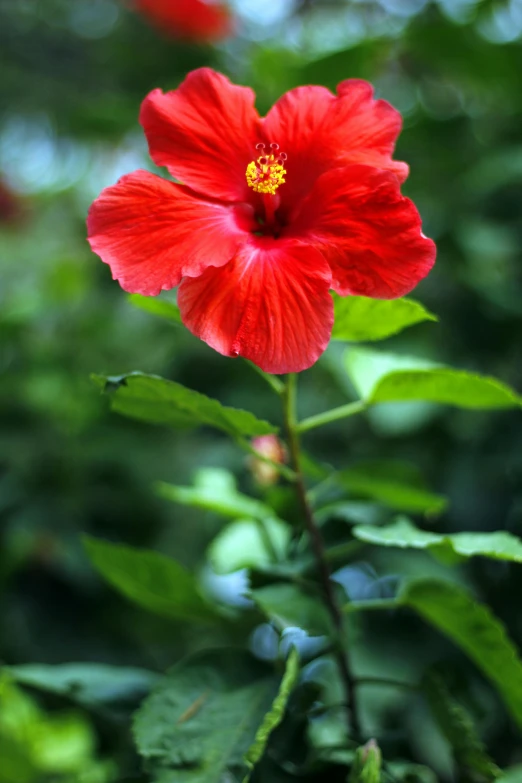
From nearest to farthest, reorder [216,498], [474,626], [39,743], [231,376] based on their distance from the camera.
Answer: [474,626], [216,498], [39,743], [231,376]

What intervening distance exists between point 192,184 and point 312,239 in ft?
0.33

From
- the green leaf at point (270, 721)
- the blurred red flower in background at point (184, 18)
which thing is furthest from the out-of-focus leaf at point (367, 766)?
the blurred red flower in background at point (184, 18)

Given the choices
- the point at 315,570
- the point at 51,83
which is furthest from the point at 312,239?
the point at 51,83

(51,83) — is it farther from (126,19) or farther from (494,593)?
(494,593)

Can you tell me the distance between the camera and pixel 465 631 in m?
0.61

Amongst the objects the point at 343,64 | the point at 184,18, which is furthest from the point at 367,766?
the point at 184,18

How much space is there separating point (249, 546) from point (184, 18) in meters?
1.38

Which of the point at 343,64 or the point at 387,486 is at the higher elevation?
the point at 343,64

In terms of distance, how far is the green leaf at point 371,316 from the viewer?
57 cm

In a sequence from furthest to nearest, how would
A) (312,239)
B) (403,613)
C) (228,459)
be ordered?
(228,459), (403,613), (312,239)

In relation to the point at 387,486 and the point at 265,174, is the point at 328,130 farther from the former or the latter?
the point at 387,486

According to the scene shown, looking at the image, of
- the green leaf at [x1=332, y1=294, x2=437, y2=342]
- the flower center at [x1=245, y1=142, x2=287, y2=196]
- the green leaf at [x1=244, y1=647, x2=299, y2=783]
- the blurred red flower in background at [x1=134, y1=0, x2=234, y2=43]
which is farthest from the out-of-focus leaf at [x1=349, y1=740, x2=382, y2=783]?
the blurred red flower in background at [x1=134, y1=0, x2=234, y2=43]

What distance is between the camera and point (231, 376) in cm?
136

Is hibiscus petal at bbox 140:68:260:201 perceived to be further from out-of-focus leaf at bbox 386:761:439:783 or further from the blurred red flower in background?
the blurred red flower in background
